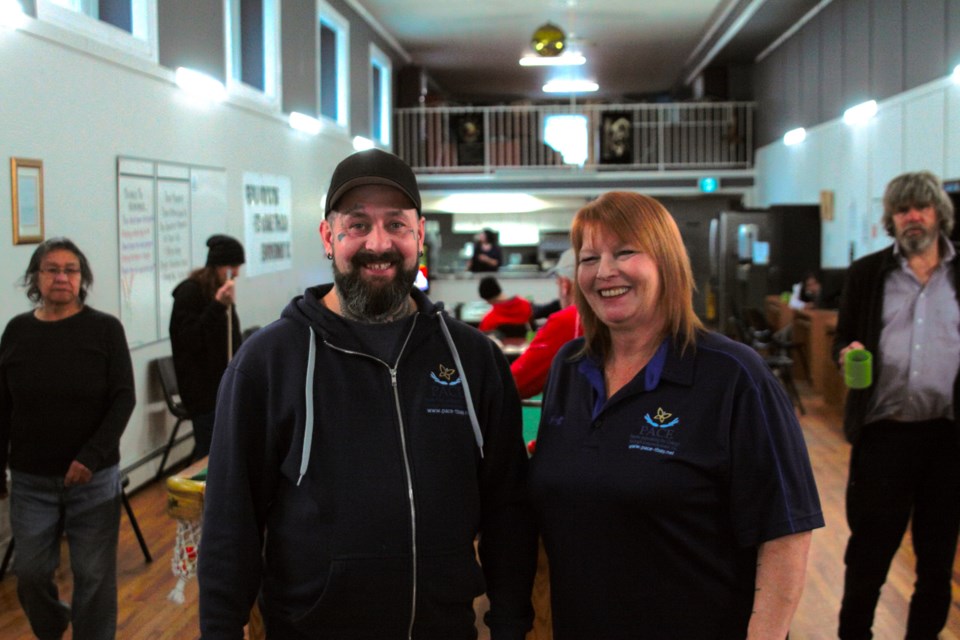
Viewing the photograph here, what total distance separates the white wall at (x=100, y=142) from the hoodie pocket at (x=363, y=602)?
389cm

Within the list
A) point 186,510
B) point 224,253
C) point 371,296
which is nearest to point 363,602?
point 371,296

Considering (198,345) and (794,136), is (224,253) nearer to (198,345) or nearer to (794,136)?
(198,345)

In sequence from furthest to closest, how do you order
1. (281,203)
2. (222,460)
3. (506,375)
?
Answer: (281,203), (506,375), (222,460)

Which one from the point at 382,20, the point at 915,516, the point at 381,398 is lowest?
the point at 915,516

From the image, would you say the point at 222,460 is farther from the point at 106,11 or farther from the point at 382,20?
the point at 382,20

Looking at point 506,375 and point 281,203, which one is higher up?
point 281,203

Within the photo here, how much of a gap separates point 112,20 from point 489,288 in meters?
3.34

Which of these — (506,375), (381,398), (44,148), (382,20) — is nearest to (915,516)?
(506,375)

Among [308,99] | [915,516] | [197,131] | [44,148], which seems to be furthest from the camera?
[308,99]

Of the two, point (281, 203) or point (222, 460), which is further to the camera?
point (281, 203)

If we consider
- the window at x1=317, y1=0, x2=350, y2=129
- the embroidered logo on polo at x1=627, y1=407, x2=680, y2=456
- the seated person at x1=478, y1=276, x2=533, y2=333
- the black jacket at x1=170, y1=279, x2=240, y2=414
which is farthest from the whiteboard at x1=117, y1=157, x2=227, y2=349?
the embroidered logo on polo at x1=627, y1=407, x2=680, y2=456

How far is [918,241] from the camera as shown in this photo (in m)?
3.32

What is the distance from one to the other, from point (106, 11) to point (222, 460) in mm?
5549

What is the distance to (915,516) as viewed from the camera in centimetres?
346
